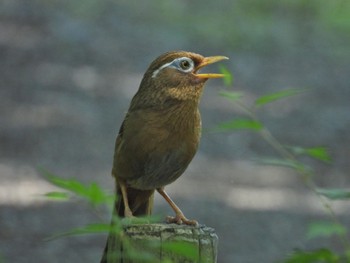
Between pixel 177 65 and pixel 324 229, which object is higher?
A: pixel 177 65

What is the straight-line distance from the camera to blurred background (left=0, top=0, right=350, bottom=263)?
40.5 ft

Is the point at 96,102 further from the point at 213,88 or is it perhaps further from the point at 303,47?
the point at 303,47

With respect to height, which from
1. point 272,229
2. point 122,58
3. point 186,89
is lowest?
point 272,229

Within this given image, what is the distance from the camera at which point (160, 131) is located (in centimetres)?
529

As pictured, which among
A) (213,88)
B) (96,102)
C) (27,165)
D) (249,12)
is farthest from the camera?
(249,12)

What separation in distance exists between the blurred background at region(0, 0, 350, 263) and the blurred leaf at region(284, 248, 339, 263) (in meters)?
4.24

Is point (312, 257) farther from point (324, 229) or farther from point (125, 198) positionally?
point (125, 198)

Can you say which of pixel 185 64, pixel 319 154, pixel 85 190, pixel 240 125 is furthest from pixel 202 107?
pixel 85 190

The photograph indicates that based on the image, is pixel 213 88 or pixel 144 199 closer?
pixel 144 199

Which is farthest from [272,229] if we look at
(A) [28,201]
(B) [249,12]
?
(B) [249,12]

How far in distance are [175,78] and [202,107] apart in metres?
11.5

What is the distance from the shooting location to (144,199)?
561 cm

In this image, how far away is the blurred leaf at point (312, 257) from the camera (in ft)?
9.08

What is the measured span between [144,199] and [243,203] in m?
7.67
